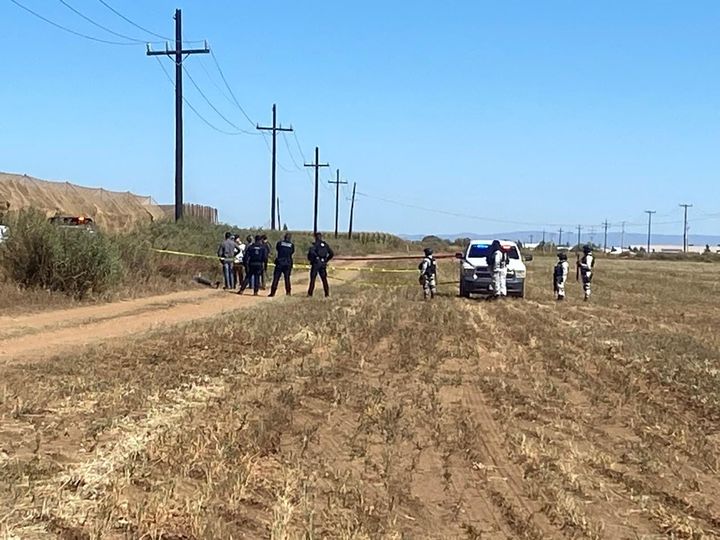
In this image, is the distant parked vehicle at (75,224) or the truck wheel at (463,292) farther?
the truck wheel at (463,292)

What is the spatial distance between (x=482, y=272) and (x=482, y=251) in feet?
4.73

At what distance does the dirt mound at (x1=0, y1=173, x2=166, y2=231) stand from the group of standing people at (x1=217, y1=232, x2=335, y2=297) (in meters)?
5.27

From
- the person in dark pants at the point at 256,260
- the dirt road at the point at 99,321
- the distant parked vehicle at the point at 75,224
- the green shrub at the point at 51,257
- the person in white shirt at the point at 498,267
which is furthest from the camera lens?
the person in dark pants at the point at 256,260

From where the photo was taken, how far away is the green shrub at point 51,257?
2280 cm

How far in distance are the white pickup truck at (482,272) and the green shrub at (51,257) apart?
10.9 m

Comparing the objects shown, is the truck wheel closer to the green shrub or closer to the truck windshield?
the truck windshield

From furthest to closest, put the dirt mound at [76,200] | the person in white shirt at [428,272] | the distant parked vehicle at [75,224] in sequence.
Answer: the dirt mound at [76,200]
the person in white shirt at [428,272]
the distant parked vehicle at [75,224]

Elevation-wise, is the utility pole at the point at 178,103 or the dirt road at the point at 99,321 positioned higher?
the utility pole at the point at 178,103

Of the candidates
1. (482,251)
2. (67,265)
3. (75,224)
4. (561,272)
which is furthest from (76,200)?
(561,272)

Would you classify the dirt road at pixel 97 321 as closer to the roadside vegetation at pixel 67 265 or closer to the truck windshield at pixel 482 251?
the roadside vegetation at pixel 67 265

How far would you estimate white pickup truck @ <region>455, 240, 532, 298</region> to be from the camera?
29359mm

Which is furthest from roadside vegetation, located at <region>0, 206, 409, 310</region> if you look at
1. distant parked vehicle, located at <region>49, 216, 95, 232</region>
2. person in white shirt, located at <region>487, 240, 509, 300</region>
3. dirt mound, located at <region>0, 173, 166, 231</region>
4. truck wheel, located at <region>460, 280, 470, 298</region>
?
person in white shirt, located at <region>487, 240, 509, 300</region>

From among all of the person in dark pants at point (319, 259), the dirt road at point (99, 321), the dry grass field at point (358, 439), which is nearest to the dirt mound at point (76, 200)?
the person in dark pants at point (319, 259)

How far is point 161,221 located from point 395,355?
22411 mm
